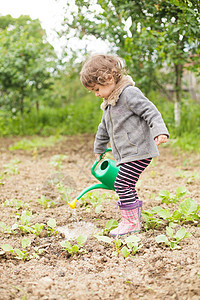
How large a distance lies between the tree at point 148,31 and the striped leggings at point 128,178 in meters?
1.61

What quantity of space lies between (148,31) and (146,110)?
106 inches

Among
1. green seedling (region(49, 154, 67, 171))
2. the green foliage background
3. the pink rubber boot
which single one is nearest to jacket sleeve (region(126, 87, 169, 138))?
the pink rubber boot

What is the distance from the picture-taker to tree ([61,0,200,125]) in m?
3.27

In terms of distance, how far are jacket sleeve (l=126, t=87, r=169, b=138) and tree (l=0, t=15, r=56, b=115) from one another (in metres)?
4.21

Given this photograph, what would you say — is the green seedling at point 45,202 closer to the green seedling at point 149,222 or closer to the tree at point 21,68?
the green seedling at point 149,222

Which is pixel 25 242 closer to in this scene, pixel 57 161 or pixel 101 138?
pixel 101 138

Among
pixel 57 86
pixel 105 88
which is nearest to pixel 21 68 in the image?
pixel 57 86

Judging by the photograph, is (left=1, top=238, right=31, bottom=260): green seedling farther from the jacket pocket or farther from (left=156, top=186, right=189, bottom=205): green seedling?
(left=156, top=186, right=189, bottom=205): green seedling

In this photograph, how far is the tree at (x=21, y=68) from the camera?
5.96 meters

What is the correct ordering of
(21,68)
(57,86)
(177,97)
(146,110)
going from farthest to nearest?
(57,86)
(21,68)
(177,97)
(146,110)

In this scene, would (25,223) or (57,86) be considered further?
(57,86)

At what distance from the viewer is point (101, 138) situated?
7.58 ft

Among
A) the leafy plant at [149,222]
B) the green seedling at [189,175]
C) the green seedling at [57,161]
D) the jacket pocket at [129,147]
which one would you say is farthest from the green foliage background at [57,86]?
the leafy plant at [149,222]

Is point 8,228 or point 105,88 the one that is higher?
point 105,88
